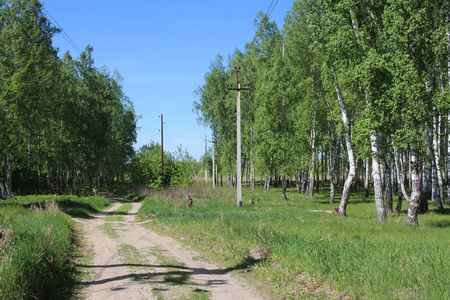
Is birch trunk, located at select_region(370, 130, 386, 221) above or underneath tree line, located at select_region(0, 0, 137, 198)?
underneath

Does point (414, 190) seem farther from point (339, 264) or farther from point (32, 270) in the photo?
point (32, 270)

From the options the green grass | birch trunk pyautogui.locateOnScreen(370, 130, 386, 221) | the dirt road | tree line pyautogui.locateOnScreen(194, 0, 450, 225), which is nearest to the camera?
the dirt road

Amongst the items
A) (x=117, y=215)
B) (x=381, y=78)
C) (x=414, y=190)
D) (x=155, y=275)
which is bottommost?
(x=117, y=215)

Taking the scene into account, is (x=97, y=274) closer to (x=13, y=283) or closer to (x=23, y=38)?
(x=13, y=283)

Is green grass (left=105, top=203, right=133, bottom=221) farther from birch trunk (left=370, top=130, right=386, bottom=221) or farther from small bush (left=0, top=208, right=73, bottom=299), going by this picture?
birch trunk (left=370, top=130, right=386, bottom=221)

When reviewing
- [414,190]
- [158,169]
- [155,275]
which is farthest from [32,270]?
[158,169]

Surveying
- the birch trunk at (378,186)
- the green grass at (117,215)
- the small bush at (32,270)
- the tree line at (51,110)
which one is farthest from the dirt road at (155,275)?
the tree line at (51,110)

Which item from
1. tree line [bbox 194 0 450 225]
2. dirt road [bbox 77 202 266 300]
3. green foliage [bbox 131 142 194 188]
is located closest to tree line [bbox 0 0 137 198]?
green foliage [bbox 131 142 194 188]

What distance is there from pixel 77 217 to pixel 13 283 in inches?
653

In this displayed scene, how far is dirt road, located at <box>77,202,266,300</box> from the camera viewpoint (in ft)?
21.1

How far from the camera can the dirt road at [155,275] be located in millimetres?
6441

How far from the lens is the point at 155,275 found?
7.66 m

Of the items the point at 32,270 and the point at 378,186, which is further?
the point at 378,186

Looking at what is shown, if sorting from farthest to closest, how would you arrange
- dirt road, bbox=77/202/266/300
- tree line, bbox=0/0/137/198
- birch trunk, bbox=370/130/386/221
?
tree line, bbox=0/0/137/198 < birch trunk, bbox=370/130/386/221 < dirt road, bbox=77/202/266/300
